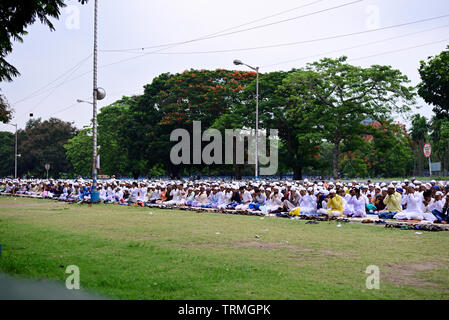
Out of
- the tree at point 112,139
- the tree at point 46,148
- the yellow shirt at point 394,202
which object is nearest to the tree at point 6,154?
the tree at point 46,148

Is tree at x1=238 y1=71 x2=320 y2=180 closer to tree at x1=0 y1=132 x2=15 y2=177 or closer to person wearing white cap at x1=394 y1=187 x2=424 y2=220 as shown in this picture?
person wearing white cap at x1=394 y1=187 x2=424 y2=220

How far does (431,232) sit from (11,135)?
82981mm

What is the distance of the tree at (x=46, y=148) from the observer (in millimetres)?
69188

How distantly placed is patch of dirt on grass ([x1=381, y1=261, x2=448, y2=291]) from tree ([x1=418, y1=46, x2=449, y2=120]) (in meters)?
28.3

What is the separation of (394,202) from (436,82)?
21.6 metres

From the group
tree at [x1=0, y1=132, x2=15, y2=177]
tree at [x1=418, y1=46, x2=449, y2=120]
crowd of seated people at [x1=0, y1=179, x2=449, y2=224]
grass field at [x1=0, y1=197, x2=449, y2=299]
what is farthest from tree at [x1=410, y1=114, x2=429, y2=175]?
tree at [x1=0, y1=132, x2=15, y2=177]

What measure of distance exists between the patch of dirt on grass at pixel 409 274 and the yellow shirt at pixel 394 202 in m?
8.65

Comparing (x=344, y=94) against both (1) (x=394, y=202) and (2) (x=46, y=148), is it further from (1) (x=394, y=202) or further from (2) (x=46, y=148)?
(2) (x=46, y=148)

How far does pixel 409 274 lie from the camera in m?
6.87

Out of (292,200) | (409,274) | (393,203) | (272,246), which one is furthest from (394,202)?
(409,274)

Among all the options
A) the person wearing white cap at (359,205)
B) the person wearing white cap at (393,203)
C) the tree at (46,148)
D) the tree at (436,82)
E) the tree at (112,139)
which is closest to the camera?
the person wearing white cap at (393,203)

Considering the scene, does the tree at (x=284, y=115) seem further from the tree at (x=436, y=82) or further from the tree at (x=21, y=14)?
the tree at (x=21, y=14)

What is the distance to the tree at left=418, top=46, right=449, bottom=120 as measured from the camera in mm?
32656
